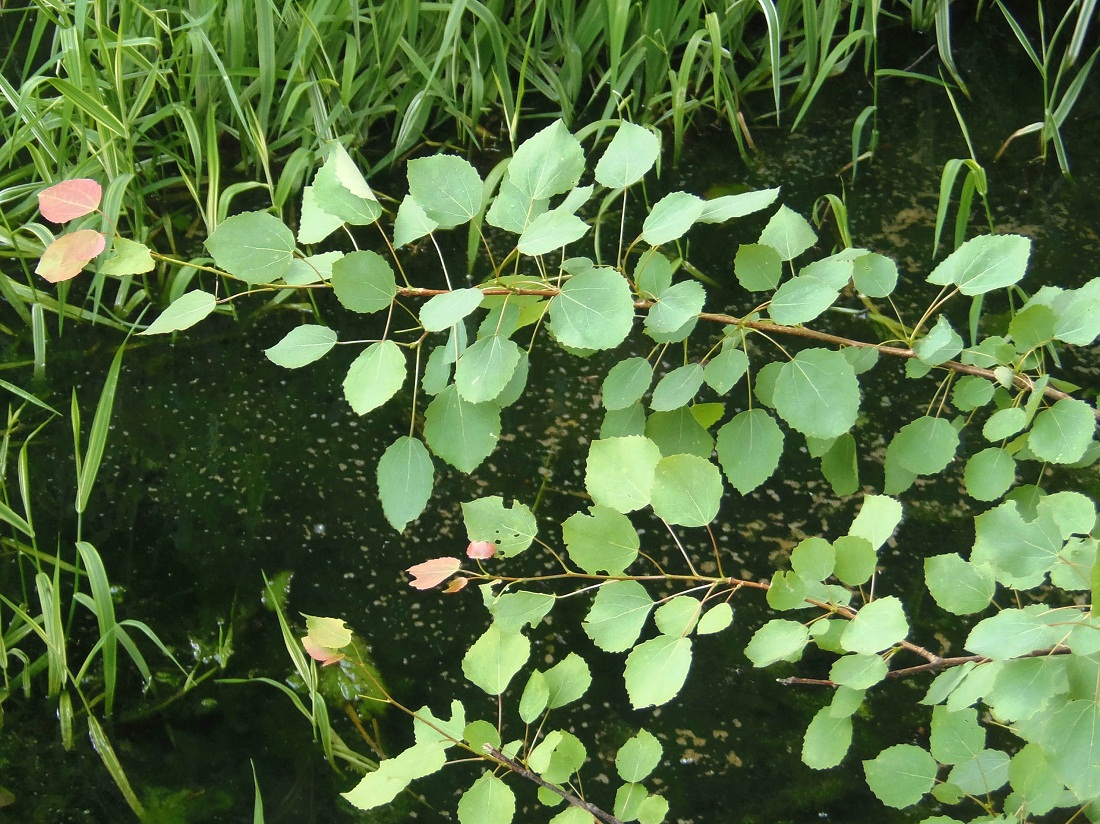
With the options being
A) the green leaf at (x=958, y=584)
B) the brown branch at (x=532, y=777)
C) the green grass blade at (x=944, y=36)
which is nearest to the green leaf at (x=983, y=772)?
the green leaf at (x=958, y=584)

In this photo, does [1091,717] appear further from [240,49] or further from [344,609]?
[240,49]

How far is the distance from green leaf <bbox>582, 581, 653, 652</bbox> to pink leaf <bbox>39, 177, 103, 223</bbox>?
388mm

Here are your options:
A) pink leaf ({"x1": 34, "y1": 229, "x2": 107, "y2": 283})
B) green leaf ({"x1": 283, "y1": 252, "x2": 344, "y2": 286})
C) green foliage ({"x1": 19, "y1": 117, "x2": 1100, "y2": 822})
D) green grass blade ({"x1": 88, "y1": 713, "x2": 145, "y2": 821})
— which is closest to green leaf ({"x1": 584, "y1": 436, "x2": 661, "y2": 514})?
green foliage ({"x1": 19, "y1": 117, "x2": 1100, "y2": 822})

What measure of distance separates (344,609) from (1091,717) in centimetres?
72

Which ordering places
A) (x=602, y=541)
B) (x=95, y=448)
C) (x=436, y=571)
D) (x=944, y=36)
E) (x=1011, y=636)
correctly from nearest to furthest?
(x=1011, y=636) < (x=602, y=541) < (x=436, y=571) < (x=95, y=448) < (x=944, y=36)

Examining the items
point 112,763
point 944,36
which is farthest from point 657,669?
point 944,36

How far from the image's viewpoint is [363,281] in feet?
1.98

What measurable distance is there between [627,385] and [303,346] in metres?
0.22

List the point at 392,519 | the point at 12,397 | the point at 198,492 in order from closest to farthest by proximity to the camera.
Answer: the point at 392,519, the point at 198,492, the point at 12,397

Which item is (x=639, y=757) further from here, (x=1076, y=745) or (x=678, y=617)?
(x=1076, y=745)

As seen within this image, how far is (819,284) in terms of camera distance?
643 millimetres

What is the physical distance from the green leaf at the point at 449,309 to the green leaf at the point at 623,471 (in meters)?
0.12

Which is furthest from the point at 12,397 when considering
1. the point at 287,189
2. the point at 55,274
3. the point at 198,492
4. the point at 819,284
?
the point at 819,284

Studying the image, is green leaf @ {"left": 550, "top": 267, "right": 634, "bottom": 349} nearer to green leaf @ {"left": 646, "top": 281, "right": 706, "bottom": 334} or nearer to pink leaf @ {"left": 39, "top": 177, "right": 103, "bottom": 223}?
green leaf @ {"left": 646, "top": 281, "right": 706, "bottom": 334}
